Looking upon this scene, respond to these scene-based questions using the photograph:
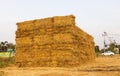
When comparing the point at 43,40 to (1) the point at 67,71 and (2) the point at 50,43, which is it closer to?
(2) the point at 50,43

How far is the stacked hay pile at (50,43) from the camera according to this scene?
50.2ft

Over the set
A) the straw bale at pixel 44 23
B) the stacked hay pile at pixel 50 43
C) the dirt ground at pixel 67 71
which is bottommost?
the dirt ground at pixel 67 71


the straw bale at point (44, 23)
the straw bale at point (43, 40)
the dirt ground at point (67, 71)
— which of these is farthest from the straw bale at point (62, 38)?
the dirt ground at point (67, 71)

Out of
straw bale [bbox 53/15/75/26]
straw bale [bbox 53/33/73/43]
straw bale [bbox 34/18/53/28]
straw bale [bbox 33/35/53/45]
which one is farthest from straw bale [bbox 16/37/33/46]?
straw bale [bbox 53/15/75/26]

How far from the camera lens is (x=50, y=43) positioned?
52.2 ft

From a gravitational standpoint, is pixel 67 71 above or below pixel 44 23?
below

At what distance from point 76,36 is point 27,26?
11.4 ft

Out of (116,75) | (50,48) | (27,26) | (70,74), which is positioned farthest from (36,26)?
(116,75)

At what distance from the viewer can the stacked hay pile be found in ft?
50.2

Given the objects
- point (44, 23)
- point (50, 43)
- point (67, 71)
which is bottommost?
point (67, 71)

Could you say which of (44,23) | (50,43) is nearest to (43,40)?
(50,43)

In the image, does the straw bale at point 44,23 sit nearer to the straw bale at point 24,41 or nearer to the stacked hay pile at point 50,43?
the stacked hay pile at point 50,43

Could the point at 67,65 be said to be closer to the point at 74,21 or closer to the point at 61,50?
the point at 61,50

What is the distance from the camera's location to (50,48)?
15.8 m
